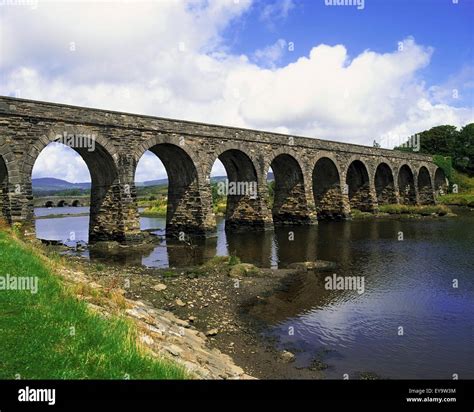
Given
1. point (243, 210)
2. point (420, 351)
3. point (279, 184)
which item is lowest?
point (420, 351)

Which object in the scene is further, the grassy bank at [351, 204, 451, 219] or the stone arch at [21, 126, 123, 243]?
the grassy bank at [351, 204, 451, 219]

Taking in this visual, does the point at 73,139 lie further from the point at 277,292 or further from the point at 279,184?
the point at 279,184

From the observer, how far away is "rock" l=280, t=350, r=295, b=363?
9116 millimetres

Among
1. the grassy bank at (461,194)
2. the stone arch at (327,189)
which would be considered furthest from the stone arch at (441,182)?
the stone arch at (327,189)

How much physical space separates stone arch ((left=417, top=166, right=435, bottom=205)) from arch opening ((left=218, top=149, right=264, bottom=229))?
39.6 meters

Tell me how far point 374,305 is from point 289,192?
26.2 meters

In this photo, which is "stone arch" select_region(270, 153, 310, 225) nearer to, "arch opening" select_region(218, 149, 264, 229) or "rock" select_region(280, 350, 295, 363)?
"arch opening" select_region(218, 149, 264, 229)

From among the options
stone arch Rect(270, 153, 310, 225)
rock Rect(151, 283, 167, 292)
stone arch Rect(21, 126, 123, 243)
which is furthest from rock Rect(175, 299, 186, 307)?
stone arch Rect(270, 153, 310, 225)

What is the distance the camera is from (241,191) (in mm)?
34094

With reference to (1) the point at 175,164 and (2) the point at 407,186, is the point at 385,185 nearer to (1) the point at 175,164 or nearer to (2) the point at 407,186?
(2) the point at 407,186
